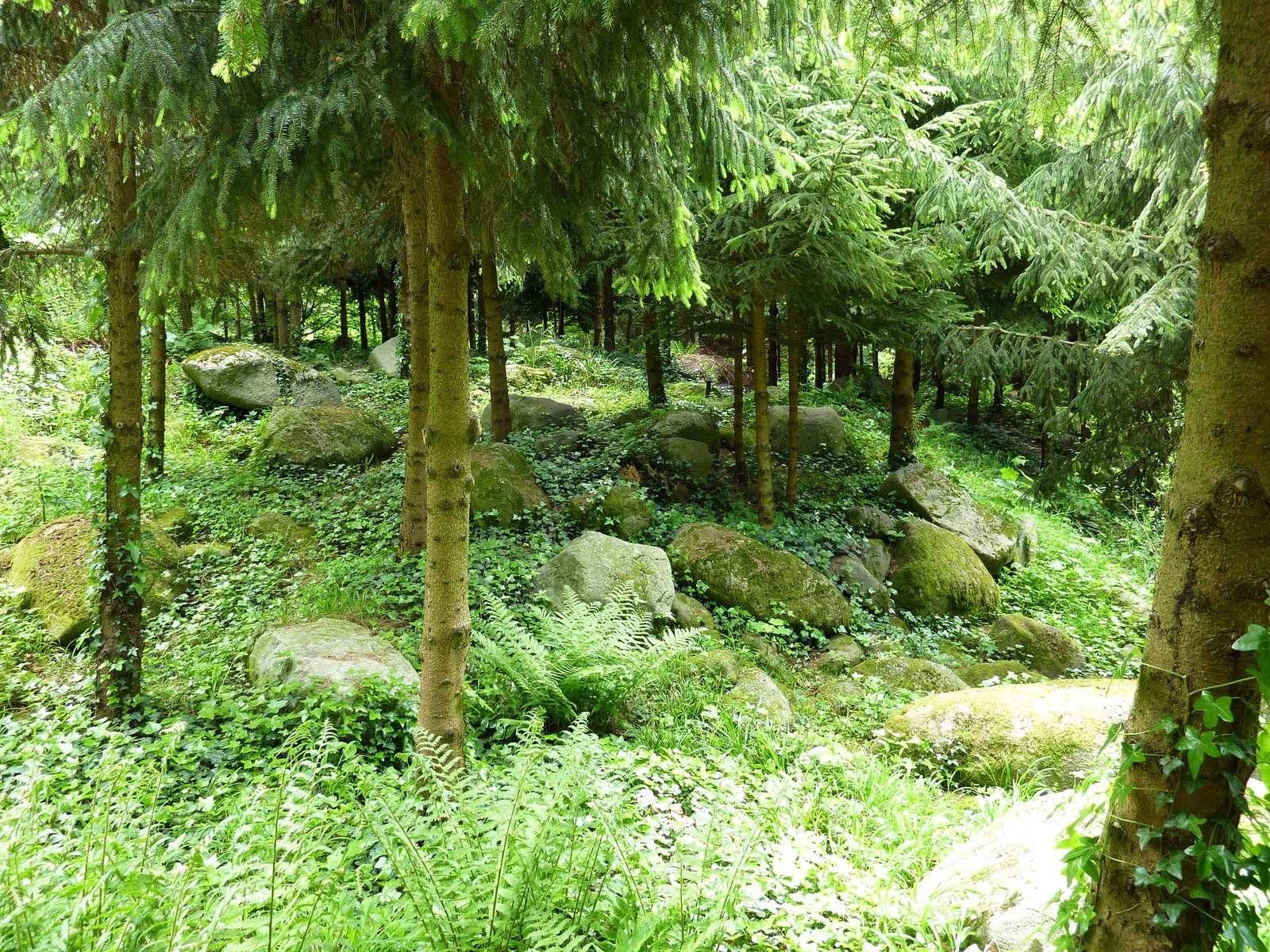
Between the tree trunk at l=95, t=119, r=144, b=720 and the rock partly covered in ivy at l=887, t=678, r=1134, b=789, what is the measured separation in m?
5.12

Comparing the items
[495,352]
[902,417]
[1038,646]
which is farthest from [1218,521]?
[902,417]

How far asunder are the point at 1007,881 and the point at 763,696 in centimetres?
260

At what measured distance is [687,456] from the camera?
9.70 m

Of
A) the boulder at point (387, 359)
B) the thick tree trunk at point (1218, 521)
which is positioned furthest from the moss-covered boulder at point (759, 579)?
the boulder at point (387, 359)

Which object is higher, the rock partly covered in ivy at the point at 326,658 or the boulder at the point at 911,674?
the rock partly covered in ivy at the point at 326,658


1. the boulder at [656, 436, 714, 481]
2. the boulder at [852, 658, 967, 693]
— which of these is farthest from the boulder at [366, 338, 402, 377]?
the boulder at [852, 658, 967, 693]

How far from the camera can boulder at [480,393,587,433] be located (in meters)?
10.9

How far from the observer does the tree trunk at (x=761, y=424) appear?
27.7 ft

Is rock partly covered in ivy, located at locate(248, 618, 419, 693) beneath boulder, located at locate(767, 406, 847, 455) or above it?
beneath

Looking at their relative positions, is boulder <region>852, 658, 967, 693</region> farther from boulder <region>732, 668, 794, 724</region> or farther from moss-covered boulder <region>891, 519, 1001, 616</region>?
moss-covered boulder <region>891, 519, 1001, 616</region>

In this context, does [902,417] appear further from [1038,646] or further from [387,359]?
[387,359]

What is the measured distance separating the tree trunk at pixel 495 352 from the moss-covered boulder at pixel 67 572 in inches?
163

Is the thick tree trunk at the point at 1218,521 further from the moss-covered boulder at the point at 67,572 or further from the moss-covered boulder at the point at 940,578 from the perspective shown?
the moss-covered boulder at the point at 940,578

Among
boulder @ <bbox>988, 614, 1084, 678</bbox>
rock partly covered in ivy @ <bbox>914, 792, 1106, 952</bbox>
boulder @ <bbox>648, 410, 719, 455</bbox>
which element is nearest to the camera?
rock partly covered in ivy @ <bbox>914, 792, 1106, 952</bbox>
